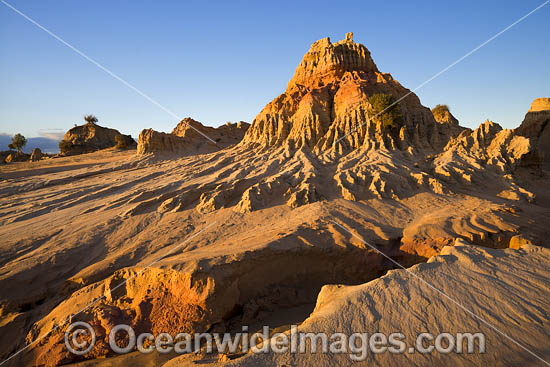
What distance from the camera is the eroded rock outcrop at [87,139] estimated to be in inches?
1287

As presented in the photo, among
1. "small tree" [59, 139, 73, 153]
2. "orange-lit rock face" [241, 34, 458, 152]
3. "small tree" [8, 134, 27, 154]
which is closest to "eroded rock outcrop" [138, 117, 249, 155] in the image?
"orange-lit rock face" [241, 34, 458, 152]

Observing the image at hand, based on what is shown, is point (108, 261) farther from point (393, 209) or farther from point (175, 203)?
point (393, 209)

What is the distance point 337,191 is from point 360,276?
14.5ft

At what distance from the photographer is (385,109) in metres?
15.1

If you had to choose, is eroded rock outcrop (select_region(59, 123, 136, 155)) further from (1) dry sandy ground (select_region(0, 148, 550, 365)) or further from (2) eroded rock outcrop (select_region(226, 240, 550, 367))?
Answer: (2) eroded rock outcrop (select_region(226, 240, 550, 367))

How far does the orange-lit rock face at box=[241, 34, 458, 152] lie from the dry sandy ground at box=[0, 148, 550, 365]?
2250 millimetres

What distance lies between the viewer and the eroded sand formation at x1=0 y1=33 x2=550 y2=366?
6.24m

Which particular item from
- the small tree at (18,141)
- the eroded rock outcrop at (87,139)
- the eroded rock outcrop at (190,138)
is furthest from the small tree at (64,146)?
the eroded rock outcrop at (190,138)

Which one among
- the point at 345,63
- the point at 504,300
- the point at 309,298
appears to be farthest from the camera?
the point at 345,63

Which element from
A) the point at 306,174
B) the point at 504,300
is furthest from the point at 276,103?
the point at 504,300

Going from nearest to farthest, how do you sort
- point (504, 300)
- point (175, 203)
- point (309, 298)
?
point (504, 300) < point (309, 298) < point (175, 203)

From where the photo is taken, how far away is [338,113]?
55.1ft

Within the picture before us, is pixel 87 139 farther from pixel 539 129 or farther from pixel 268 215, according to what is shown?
pixel 539 129

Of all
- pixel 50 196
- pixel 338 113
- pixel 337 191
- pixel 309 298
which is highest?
pixel 338 113
